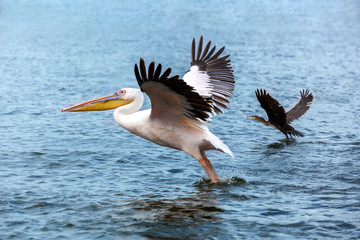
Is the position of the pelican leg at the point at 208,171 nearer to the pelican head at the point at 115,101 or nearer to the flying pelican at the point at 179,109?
the flying pelican at the point at 179,109

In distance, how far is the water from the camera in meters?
5.80

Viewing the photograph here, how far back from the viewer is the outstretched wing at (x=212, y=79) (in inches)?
294

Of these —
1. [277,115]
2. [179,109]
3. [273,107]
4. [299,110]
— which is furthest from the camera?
[299,110]

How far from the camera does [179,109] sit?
6629 mm

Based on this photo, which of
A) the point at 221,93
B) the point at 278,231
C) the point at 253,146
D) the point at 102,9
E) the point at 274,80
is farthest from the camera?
the point at 102,9

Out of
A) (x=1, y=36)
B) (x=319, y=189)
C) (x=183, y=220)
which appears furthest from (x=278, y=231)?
(x=1, y=36)

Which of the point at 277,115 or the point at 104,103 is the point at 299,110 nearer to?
the point at 277,115

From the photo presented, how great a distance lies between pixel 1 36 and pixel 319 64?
37.5 ft

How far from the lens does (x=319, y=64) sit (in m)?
17.5

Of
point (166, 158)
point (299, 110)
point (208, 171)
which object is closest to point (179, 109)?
point (208, 171)

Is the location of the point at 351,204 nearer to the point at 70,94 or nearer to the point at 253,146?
the point at 253,146

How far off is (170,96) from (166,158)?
6.95ft

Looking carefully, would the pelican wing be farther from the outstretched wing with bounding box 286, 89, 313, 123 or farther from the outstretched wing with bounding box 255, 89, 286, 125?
the outstretched wing with bounding box 286, 89, 313, 123

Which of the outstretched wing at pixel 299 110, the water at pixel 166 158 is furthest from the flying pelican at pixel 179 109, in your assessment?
the outstretched wing at pixel 299 110
